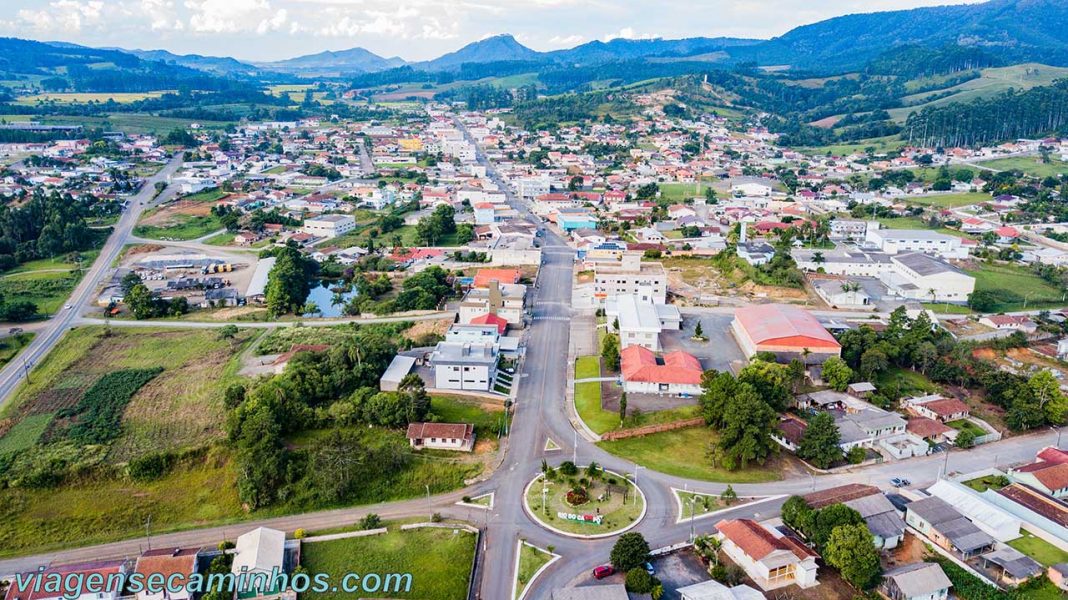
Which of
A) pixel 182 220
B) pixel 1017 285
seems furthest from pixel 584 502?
pixel 182 220

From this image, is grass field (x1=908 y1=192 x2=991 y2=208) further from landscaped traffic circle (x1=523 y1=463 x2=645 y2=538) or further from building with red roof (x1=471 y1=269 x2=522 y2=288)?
landscaped traffic circle (x1=523 y1=463 x2=645 y2=538)

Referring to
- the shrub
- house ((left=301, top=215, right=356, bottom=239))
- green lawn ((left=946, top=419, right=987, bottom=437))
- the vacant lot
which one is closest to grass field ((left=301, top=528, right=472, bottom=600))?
the shrub

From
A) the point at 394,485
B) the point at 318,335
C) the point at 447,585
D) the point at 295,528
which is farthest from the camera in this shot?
the point at 318,335

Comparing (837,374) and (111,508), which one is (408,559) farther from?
(837,374)

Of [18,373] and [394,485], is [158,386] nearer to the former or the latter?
Answer: [18,373]

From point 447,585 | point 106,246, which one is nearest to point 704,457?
point 447,585

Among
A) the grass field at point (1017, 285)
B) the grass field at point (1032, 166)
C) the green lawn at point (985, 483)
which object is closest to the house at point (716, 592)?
the green lawn at point (985, 483)
